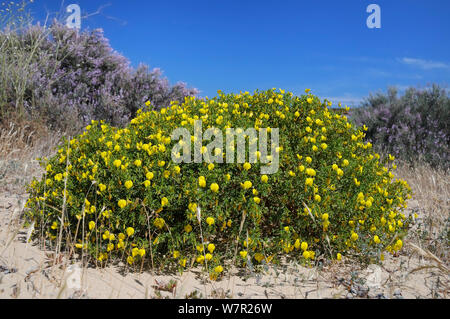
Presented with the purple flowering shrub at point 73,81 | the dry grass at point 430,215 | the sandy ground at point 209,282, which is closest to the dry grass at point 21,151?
the purple flowering shrub at point 73,81

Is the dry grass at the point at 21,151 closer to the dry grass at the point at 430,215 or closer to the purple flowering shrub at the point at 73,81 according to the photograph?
the purple flowering shrub at the point at 73,81

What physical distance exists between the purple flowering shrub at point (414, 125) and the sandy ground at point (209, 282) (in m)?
6.17

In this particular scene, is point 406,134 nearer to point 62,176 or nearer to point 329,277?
point 329,277

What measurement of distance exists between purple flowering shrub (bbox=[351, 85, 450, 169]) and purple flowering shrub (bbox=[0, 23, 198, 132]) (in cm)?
521

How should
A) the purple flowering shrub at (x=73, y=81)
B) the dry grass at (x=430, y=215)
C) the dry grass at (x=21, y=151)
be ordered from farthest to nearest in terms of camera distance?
the purple flowering shrub at (x=73, y=81)
the dry grass at (x=21, y=151)
the dry grass at (x=430, y=215)

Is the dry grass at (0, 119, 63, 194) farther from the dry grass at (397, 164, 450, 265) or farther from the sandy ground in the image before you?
the dry grass at (397, 164, 450, 265)

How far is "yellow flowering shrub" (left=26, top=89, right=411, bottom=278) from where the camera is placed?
3004mm

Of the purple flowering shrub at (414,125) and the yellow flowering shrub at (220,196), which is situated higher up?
the purple flowering shrub at (414,125)

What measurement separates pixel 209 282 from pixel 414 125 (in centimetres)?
868

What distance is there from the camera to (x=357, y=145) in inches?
157

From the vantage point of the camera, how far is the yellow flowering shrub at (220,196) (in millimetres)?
3004

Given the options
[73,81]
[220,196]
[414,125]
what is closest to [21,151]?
[73,81]

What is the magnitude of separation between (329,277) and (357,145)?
4.90 feet
